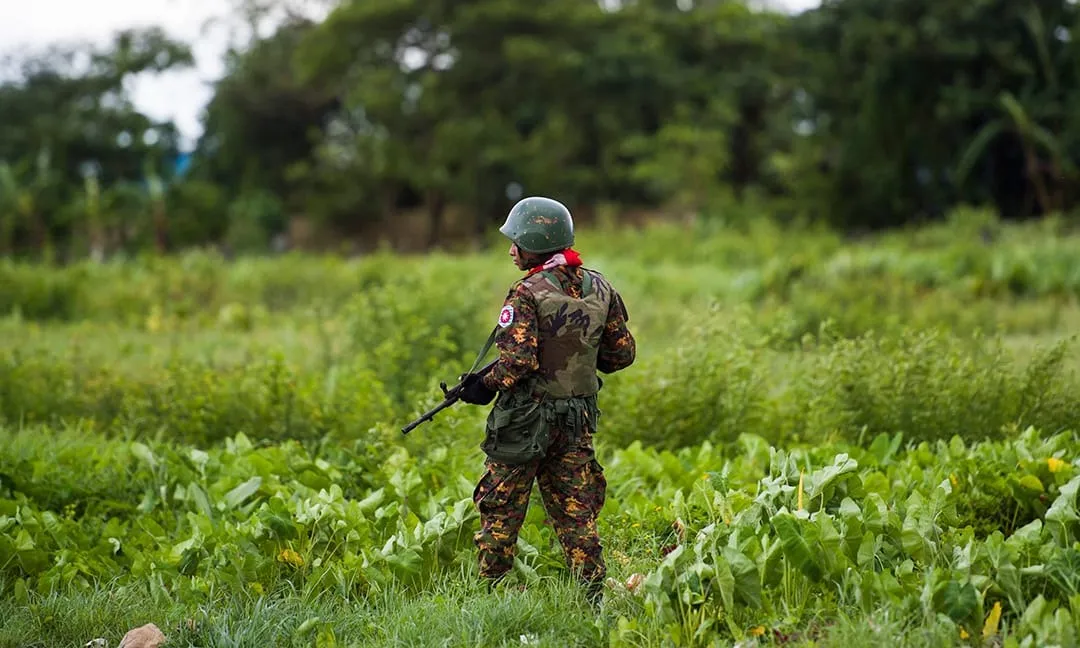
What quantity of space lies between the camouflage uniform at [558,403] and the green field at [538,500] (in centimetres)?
17

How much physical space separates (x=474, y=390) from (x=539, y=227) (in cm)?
69

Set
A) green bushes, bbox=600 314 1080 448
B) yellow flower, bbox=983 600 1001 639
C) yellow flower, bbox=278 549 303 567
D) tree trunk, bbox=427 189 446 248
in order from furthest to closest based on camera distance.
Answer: tree trunk, bbox=427 189 446 248 < green bushes, bbox=600 314 1080 448 < yellow flower, bbox=278 549 303 567 < yellow flower, bbox=983 600 1001 639

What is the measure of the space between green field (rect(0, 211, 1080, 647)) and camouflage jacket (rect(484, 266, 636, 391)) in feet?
2.34

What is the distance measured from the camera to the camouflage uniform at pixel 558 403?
4750 mm

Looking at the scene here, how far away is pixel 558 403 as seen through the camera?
4.80m

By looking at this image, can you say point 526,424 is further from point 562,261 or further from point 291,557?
point 291,557

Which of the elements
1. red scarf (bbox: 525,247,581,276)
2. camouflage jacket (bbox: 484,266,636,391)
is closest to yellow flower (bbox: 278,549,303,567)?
camouflage jacket (bbox: 484,266,636,391)

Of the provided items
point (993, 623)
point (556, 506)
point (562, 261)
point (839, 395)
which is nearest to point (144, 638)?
point (556, 506)

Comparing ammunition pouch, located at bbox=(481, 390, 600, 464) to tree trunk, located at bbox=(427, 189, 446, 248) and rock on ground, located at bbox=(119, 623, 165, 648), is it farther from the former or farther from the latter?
tree trunk, located at bbox=(427, 189, 446, 248)

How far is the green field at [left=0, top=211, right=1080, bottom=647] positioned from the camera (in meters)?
4.30

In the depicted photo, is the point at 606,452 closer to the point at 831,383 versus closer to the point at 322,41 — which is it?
the point at 831,383

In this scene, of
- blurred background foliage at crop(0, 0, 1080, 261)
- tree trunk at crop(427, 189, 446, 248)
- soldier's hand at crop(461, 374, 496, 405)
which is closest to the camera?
soldier's hand at crop(461, 374, 496, 405)

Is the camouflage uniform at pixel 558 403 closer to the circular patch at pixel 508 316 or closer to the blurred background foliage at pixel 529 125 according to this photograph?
the circular patch at pixel 508 316

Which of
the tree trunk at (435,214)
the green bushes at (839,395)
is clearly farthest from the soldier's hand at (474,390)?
the tree trunk at (435,214)
